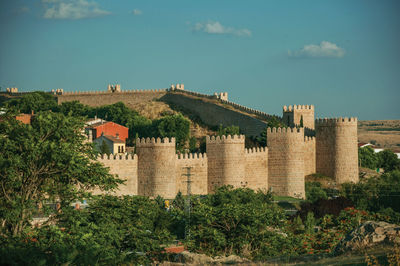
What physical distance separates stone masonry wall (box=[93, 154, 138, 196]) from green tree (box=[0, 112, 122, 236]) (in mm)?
16635

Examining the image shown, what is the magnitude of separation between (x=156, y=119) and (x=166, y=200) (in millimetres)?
29858

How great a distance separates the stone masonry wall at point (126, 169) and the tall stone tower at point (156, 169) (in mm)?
298

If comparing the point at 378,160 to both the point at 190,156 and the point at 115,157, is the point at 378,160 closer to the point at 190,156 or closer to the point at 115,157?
the point at 190,156

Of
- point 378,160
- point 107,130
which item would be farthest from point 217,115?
point 378,160

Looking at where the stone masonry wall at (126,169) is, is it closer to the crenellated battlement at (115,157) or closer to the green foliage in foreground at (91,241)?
the crenellated battlement at (115,157)

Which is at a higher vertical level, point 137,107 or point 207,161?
point 137,107

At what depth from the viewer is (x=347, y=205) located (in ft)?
147

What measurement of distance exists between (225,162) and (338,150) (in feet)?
28.0

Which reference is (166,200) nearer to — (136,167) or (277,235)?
(136,167)

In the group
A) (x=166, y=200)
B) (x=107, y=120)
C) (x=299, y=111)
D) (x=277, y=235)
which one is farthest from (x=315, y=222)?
(x=107, y=120)

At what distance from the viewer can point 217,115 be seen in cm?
6994

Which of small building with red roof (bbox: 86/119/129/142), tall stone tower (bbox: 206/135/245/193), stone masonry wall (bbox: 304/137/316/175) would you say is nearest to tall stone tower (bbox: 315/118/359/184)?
stone masonry wall (bbox: 304/137/316/175)

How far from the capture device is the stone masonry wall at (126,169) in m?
42.8

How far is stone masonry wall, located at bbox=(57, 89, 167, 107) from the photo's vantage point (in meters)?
82.2
